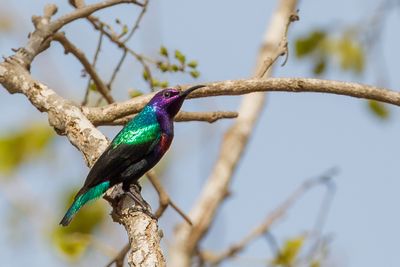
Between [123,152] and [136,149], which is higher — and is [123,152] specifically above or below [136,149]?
below

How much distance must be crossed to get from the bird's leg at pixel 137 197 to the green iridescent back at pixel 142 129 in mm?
394

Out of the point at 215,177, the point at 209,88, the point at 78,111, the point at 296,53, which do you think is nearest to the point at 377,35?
the point at 296,53

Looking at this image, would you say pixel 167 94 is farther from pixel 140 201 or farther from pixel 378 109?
pixel 378 109

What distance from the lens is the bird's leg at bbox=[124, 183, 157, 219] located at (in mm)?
5977

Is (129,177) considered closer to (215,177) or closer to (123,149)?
(123,149)

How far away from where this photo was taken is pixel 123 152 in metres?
7.16

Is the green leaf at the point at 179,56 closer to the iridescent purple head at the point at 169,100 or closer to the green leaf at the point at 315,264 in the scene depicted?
the iridescent purple head at the point at 169,100

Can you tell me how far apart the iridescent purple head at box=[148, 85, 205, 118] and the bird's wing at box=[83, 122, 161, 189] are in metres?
0.14

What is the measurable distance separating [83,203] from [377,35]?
399 cm

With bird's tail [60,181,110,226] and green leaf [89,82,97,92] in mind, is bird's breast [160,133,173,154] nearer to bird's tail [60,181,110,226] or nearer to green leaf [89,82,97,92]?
bird's tail [60,181,110,226]

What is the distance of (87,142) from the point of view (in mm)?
6664

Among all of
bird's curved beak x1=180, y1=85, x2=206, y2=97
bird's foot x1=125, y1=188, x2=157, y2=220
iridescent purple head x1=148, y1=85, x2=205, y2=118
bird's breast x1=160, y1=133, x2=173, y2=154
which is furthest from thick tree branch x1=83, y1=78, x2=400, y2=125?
bird's foot x1=125, y1=188, x2=157, y2=220

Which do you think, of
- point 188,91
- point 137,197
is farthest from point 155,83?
point 137,197

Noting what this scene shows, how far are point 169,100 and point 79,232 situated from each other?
286 cm
